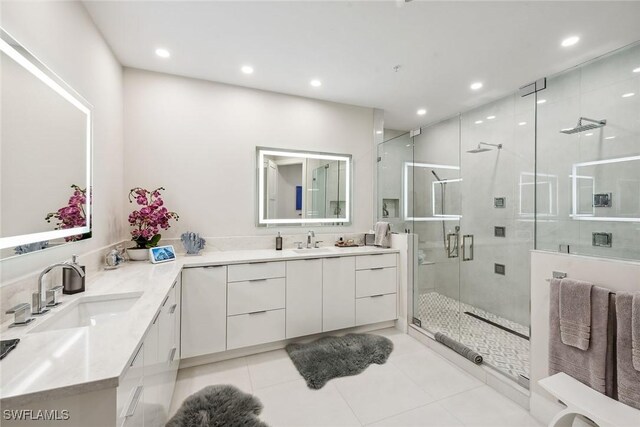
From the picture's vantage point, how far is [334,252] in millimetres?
2656

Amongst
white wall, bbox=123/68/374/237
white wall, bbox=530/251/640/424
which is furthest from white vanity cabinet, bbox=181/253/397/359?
white wall, bbox=530/251/640/424

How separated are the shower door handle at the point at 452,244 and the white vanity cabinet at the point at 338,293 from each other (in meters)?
1.12

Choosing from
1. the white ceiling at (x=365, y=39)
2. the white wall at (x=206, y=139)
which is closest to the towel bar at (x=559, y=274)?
the white ceiling at (x=365, y=39)

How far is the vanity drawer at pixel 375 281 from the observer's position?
2711 mm

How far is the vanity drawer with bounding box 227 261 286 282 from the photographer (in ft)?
7.27

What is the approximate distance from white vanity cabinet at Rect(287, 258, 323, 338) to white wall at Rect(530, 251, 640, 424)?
64.6 inches

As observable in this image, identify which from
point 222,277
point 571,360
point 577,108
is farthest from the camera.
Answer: point 222,277

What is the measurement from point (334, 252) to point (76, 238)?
1987 millimetres

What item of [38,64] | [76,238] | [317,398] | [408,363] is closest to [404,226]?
[408,363]

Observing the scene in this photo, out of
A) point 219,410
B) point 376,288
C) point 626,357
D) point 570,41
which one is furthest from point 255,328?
point 570,41

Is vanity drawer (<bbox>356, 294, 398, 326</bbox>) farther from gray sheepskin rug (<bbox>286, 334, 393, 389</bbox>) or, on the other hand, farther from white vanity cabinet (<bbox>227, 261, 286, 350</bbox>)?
white vanity cabinet (<bbox>227, 261, 286, 350</bbox>)

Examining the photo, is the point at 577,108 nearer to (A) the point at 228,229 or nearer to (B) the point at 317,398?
(B) the point at 317,398

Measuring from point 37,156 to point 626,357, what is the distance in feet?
9.66

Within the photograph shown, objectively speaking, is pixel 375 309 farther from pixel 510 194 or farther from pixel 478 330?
pixel 510 194
